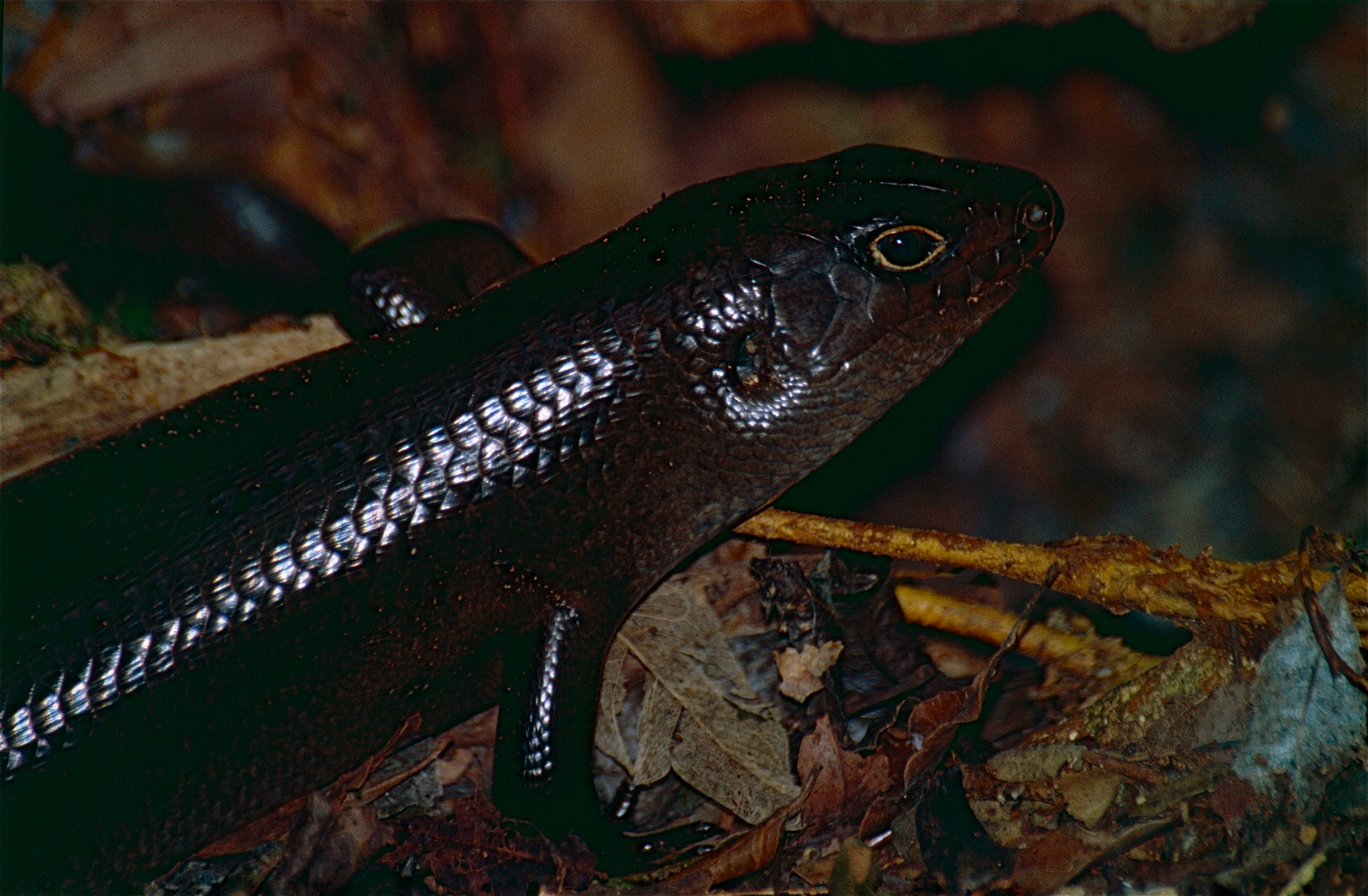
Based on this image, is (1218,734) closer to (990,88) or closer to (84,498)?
(990,88)

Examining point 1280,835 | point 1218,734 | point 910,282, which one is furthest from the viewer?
point 910,282

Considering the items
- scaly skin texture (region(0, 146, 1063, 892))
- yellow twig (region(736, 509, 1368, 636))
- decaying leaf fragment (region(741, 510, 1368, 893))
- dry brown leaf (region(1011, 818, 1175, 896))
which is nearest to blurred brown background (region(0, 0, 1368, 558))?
yellow twig (region(736, 509, 1368, 636))

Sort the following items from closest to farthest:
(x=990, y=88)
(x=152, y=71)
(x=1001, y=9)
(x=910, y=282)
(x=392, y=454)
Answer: (x=392, y=454)
(x=910, y=282)
(x=1001, y=9)
(x=990, y=88)
(x=152, y=71)

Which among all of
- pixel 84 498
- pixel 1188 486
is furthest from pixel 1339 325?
pixel 84 498

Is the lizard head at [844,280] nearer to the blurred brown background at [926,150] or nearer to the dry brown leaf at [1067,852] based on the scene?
the blurred brown background at [926,150]

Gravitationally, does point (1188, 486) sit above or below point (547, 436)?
below

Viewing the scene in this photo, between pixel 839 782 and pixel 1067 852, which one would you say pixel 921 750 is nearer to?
pixel 839 782

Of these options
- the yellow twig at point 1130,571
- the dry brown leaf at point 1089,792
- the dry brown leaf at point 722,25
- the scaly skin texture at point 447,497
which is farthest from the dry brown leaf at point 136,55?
the dry brown leaf at point 1089,792

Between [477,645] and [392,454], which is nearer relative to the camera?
[392,454]

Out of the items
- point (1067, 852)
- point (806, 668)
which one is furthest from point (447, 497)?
point (1067, 852)
